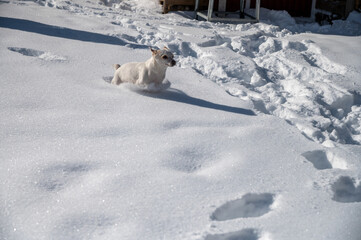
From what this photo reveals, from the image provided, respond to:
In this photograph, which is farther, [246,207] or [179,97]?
[179,97]

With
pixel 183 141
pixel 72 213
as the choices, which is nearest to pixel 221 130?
pixel 183 141

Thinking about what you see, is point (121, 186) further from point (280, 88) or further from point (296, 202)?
point (280, 88)

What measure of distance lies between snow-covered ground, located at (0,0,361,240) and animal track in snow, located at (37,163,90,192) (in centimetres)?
1

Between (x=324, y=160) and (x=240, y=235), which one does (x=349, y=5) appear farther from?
(x=240, y=235)

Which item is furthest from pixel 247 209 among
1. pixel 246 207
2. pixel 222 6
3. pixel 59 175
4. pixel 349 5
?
pixel 349 5

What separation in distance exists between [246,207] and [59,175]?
1182mm

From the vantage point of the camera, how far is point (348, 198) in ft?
8.71

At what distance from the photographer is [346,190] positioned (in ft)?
8.93

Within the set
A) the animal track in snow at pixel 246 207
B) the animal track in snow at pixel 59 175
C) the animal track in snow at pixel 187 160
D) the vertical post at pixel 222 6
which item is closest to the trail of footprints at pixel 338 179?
the animal track in snow at pixel 246 207

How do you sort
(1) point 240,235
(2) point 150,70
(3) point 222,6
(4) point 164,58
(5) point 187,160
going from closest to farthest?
(1) point 240,235 < (5) point 187,160 < (4) point 164,58 < (2) point 150,70 < (3) point 222,6

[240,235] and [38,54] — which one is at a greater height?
[38,54]

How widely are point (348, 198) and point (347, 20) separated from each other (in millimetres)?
6924

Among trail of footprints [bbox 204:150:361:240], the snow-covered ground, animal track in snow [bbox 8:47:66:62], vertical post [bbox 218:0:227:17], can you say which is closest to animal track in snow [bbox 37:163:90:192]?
the snow-covered ground

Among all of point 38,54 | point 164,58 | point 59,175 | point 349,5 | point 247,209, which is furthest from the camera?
point 349,5
